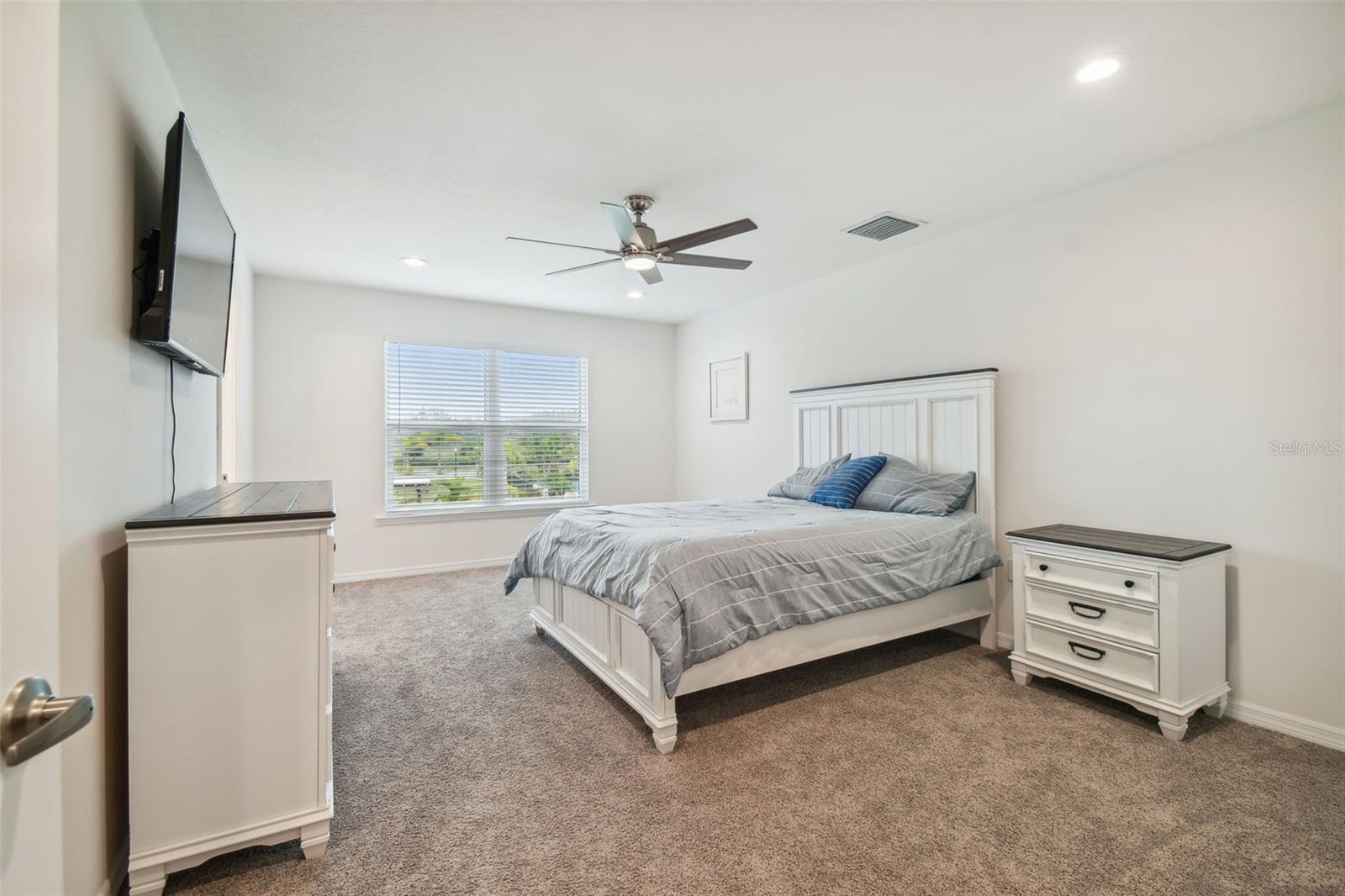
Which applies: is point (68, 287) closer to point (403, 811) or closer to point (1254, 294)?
point (403, 811)

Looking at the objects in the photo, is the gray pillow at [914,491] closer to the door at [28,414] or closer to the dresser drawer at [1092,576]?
the dresser drawer at [1092,576]

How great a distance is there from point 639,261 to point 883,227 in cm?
163

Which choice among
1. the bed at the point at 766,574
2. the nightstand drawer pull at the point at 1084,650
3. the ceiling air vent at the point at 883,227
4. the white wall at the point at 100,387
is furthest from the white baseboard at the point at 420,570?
the nightstand drawer pull at the point at 1084,650

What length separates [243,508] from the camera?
1.79m

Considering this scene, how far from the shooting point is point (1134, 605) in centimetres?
244

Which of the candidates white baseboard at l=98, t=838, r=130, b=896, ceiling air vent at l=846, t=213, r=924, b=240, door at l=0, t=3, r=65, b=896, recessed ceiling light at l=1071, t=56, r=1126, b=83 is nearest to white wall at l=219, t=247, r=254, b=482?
white baseboard at l=98, t=838, r=130, b=896

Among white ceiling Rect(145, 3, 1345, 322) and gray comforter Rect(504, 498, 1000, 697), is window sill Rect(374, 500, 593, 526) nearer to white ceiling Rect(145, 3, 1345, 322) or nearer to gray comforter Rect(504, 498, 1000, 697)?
gray comforter Rect(504, 498, 1000, 697)

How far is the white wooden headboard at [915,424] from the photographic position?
347 cm

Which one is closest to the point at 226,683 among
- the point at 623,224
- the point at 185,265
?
the point at 185,265

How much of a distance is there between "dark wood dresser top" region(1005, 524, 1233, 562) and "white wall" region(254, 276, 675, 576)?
4.21 m

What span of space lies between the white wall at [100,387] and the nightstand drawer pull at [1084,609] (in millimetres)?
3444

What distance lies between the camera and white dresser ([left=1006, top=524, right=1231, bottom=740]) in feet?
7.68

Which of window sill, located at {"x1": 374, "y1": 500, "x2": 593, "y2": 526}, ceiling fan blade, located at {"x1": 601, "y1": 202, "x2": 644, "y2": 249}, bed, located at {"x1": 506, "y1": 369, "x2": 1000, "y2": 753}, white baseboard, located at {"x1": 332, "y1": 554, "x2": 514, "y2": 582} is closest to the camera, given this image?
bed, located at {"x1": 506, "y1": 369, "x2": 1000, "y2": 753}

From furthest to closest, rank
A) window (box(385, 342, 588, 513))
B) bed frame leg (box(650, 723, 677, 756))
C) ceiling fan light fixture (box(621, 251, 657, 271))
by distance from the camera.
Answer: window (box(385, 342, 588, 513))
ceiling fan light fixture (box(621, 251, 657, 271))
bed frame leg (box(650, 723, 677, 756))
